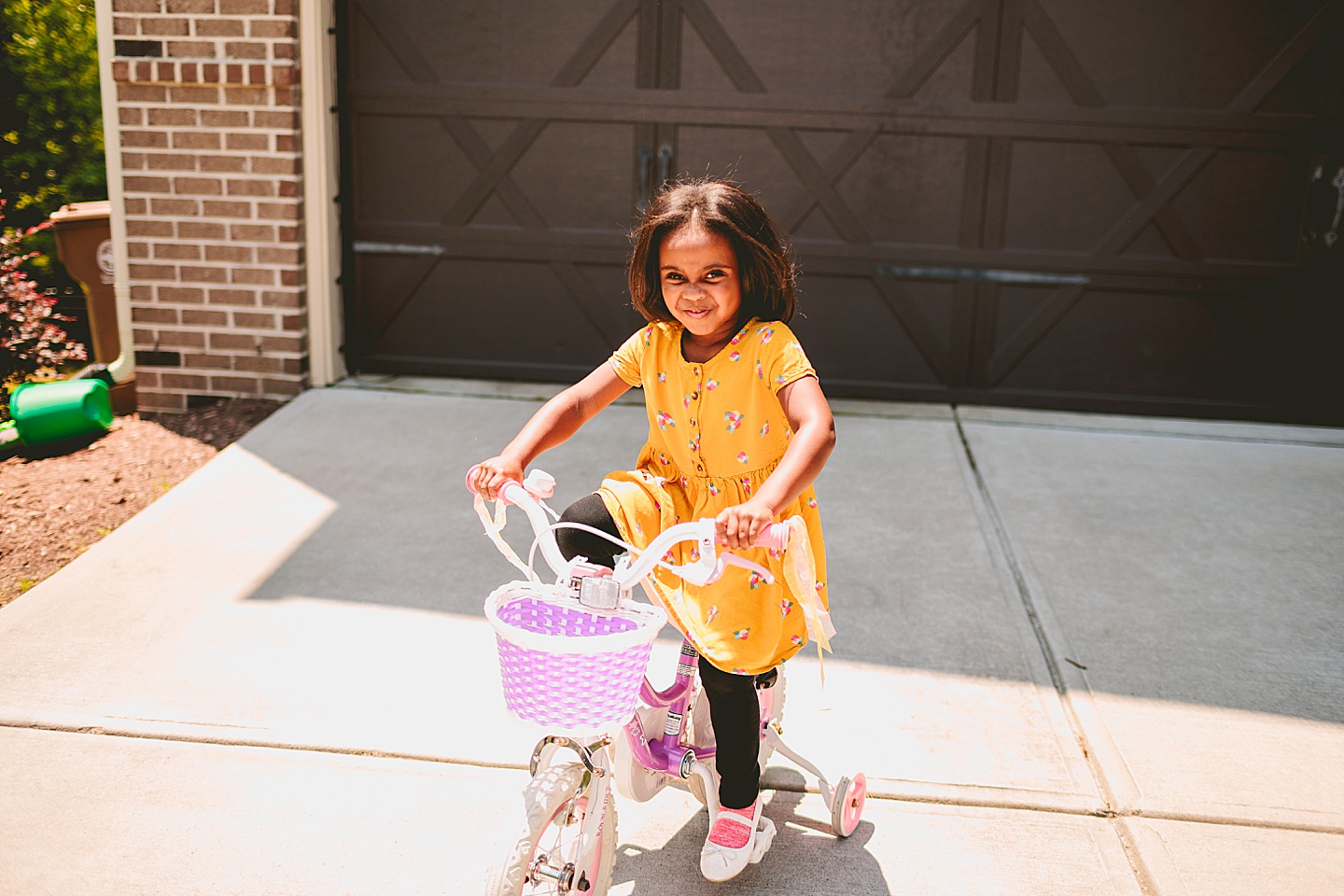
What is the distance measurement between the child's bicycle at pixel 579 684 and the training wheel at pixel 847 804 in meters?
0.33

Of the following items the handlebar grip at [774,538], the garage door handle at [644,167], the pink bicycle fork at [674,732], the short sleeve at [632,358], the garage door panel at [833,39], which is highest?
→ the garage door panel at [833,39]

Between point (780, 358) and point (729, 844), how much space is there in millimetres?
1050

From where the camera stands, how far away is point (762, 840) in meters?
2.52

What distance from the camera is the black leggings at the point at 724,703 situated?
231cm

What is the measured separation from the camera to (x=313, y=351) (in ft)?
19.5

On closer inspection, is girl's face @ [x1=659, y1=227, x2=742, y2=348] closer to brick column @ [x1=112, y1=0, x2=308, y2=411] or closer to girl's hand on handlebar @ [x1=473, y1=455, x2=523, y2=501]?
girl's hand on handlebar @ [x1=473, y1=455, x2=523, y2=501]

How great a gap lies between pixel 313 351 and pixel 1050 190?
13.0 ft

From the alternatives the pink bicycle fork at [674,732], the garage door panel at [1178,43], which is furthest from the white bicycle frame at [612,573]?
the garage door panel at [1178,43]

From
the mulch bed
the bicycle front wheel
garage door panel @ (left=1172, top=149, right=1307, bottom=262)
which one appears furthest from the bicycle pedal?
garage door panel @ (left=1172, top=149, right=1307, bottom=262)

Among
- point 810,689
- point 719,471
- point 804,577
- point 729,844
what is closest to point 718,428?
point 719,471

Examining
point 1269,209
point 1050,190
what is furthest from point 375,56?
point 1269,209

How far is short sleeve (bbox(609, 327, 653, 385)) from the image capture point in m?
2.54

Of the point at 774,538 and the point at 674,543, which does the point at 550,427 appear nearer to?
the point at 674,543

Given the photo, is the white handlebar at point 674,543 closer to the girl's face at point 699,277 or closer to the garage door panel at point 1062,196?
the girl's face at point 699,277
